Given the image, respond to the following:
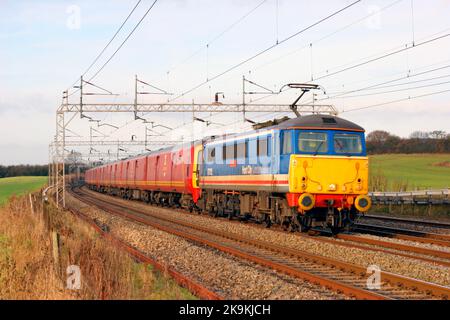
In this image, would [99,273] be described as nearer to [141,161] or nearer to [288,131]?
[288,131]

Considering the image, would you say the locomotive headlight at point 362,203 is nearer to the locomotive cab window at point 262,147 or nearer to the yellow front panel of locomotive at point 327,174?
the yellow front panel of locomotive at point 327,174

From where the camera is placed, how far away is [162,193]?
37.7m

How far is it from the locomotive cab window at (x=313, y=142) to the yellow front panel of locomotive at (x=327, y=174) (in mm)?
255

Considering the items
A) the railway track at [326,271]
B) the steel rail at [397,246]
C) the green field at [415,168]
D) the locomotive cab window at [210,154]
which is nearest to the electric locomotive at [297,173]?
the locomotive cab window at [210,154]

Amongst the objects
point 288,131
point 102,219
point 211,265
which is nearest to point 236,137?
point 288,131

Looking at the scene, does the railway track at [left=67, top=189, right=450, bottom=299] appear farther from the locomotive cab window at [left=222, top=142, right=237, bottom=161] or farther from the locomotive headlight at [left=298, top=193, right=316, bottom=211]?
the locomotive cab window at [left=222, top=142, right=237, bottom=161]

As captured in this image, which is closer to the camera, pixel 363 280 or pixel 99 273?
pixel 99 273

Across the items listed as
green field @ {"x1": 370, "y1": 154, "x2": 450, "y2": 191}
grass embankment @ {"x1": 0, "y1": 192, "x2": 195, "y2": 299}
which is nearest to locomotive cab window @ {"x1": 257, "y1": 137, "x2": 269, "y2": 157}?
grass embankment @ {"x1": 0, "y1": 192, "x2": 195, "y2": 299}

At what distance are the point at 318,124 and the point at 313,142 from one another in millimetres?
592

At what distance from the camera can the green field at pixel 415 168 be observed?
54.6m

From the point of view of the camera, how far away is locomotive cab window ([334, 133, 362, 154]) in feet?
59.0

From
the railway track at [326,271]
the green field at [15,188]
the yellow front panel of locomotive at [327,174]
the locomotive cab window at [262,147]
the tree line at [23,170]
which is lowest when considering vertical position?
the railway track at [326,271]
